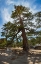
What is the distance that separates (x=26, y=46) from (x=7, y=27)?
4193 mm

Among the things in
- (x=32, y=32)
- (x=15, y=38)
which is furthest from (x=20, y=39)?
(x=32, y=32)

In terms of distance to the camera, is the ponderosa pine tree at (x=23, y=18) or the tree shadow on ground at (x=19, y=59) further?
the ponderosa pine tree at (x=23, y=18)

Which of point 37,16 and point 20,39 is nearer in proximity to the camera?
point 37,16

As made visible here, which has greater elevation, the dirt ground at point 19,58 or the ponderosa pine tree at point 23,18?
the ponderosa pine tree at point 23,18

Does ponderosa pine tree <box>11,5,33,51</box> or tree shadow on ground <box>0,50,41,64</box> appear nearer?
tree shadow on ground <box>0,50,41,64</box>

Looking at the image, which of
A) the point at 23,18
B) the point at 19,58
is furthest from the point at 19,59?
the point at 23,18

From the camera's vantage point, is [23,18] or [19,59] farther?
[23,18]

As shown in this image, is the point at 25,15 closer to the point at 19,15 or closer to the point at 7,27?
the point at 19,15

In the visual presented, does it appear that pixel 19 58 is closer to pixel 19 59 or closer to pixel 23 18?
pixel 19 59

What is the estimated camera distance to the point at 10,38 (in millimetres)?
19859

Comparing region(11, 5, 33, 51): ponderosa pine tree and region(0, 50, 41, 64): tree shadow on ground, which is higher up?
region(11, 5, 33, 51): ponderosa pine tree

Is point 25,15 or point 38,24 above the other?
point 25,15

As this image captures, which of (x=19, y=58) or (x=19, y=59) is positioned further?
(x=19, y=58)

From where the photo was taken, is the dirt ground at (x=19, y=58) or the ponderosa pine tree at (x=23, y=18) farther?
the ponderosa pine tree at (x=23, y=18)
